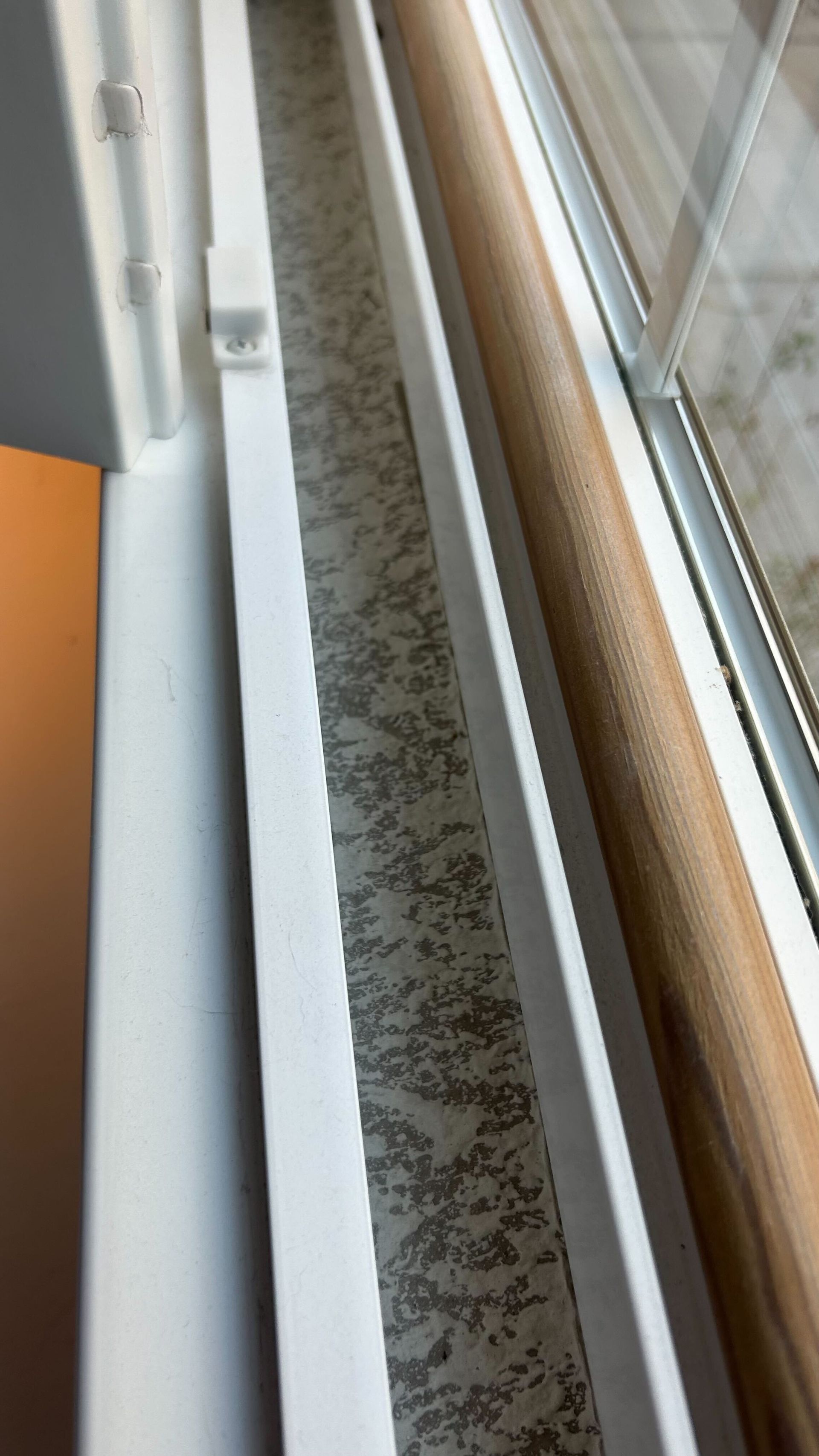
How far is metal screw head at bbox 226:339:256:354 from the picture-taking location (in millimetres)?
633

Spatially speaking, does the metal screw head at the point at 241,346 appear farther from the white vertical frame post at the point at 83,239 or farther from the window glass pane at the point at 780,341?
the window glass pane at the point at 780,341

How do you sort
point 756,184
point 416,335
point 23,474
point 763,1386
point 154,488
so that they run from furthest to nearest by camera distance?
point 23,474, point 416,335, point 154,488, point 756,184, point 763,1386

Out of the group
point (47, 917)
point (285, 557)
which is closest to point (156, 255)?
point (285, 557)

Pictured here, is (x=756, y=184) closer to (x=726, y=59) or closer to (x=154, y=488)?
(x=726, y=59)

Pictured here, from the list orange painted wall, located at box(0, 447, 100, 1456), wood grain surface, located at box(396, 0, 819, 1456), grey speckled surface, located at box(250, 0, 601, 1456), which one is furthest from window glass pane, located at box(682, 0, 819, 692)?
orange painted wall, located at box(0, 447, 100, 1456)

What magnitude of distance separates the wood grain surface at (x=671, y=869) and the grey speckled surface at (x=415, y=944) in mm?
111

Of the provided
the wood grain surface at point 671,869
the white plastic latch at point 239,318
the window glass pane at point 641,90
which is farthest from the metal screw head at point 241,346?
the window glass pane at point 641,90

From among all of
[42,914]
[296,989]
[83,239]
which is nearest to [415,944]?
[296,989]

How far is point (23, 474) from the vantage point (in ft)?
2.65

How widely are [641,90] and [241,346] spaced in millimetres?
285

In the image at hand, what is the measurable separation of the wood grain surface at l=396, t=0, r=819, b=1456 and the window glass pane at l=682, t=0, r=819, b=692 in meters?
0.06

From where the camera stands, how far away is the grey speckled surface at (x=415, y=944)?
433 mm

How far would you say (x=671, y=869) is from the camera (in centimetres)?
41

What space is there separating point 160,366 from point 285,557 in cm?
13
